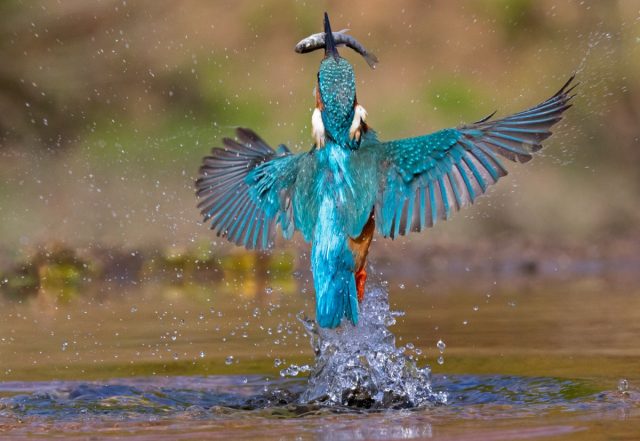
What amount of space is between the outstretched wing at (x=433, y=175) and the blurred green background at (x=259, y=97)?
4.82 m

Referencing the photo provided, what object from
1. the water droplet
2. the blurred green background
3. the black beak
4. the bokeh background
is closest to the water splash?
the water droplet

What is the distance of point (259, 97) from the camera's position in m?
12.2

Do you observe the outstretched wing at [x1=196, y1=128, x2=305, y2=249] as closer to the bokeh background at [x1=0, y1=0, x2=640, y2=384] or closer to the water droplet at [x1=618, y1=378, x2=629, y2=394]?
the bokeh background at [x1=0, y1=0, x2=640, y2=384]

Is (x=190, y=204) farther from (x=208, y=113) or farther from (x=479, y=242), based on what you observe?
(x=479, y=242)

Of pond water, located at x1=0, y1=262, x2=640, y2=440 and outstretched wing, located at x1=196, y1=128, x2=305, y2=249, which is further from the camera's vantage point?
outstretched wing, located at x1=196, y1=128, x2=305, y2=249

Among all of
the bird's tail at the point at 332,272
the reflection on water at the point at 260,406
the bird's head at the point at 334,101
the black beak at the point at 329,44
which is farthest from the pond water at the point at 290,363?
the black beak at the point at 329,44

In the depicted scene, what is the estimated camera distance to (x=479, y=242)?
11195mm

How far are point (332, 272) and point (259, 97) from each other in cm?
638

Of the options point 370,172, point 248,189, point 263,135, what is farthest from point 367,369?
point 263,135

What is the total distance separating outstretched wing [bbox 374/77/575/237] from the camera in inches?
249

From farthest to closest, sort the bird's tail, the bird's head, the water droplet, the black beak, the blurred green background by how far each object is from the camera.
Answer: the blurred green background, the black beak, the bird's head, the bird's tail, the water droplet

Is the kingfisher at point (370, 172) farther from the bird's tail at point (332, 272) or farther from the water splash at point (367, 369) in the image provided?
the water splash at point (367, 369)

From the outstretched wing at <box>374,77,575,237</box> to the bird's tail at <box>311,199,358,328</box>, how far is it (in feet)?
0.95

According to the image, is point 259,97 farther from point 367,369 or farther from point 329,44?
point 367,369
